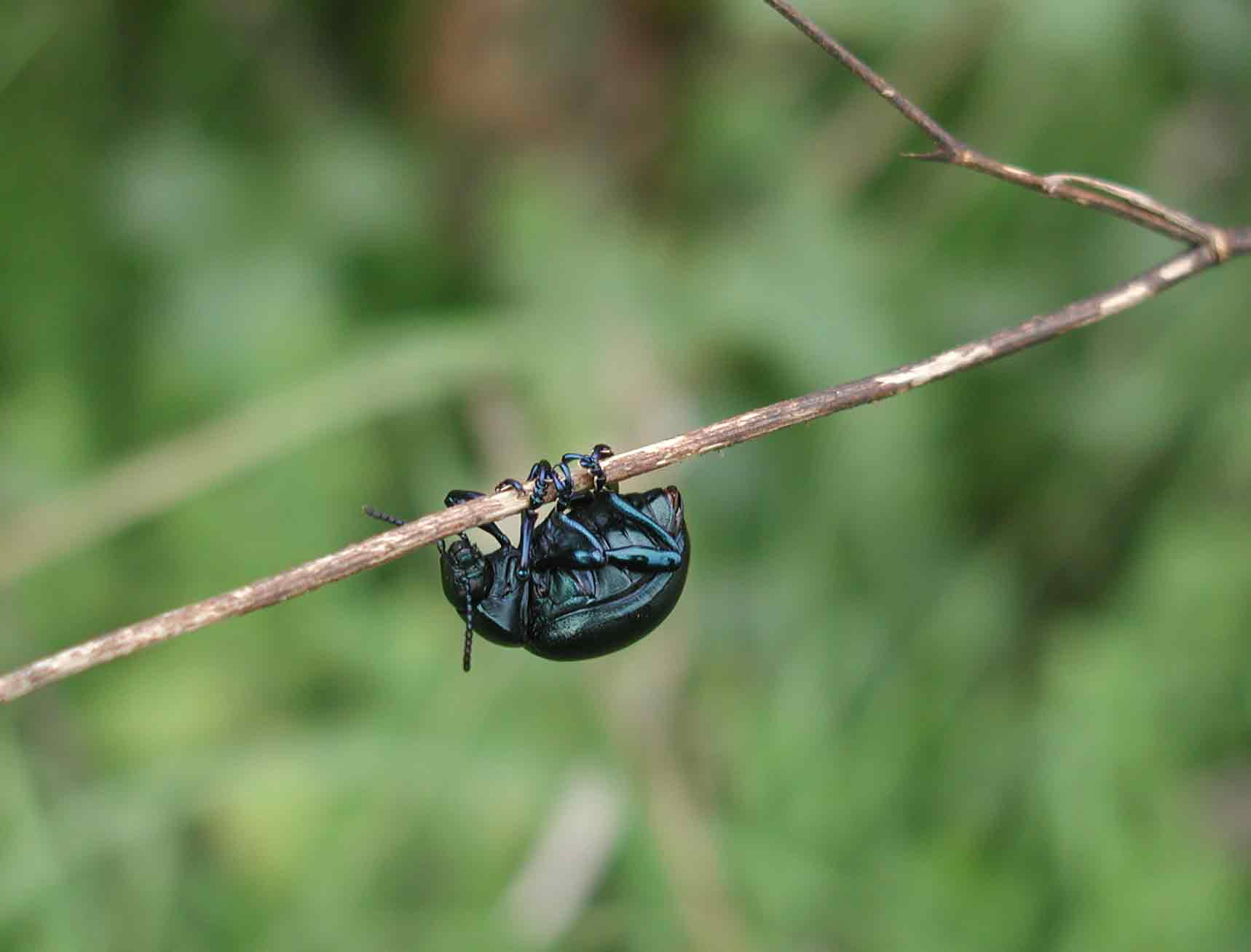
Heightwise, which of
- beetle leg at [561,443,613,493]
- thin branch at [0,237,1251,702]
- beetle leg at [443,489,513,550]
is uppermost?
beetle leg at [443,489,513,550]

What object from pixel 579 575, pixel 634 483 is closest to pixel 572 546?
pixel 579 575

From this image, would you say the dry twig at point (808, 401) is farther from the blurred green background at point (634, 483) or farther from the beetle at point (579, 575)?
the blurred green background at point (634, 483)

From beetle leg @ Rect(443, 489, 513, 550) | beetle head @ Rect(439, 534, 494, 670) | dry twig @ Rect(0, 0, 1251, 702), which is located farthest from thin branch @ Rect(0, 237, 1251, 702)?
→ beetle head @ Rect(439, 534, 494, 670)

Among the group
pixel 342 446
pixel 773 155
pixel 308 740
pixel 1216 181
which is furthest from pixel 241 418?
pixel 1216 181

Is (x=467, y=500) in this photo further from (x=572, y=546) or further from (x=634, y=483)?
(x=634, y=483)

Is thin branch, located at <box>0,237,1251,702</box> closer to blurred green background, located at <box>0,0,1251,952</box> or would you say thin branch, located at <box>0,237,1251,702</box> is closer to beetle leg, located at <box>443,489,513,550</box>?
beetle leg, located at <box>443,489,513,550</box>

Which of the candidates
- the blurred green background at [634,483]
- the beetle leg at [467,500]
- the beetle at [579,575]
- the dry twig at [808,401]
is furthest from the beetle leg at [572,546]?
the blurred green background at [634,483]
